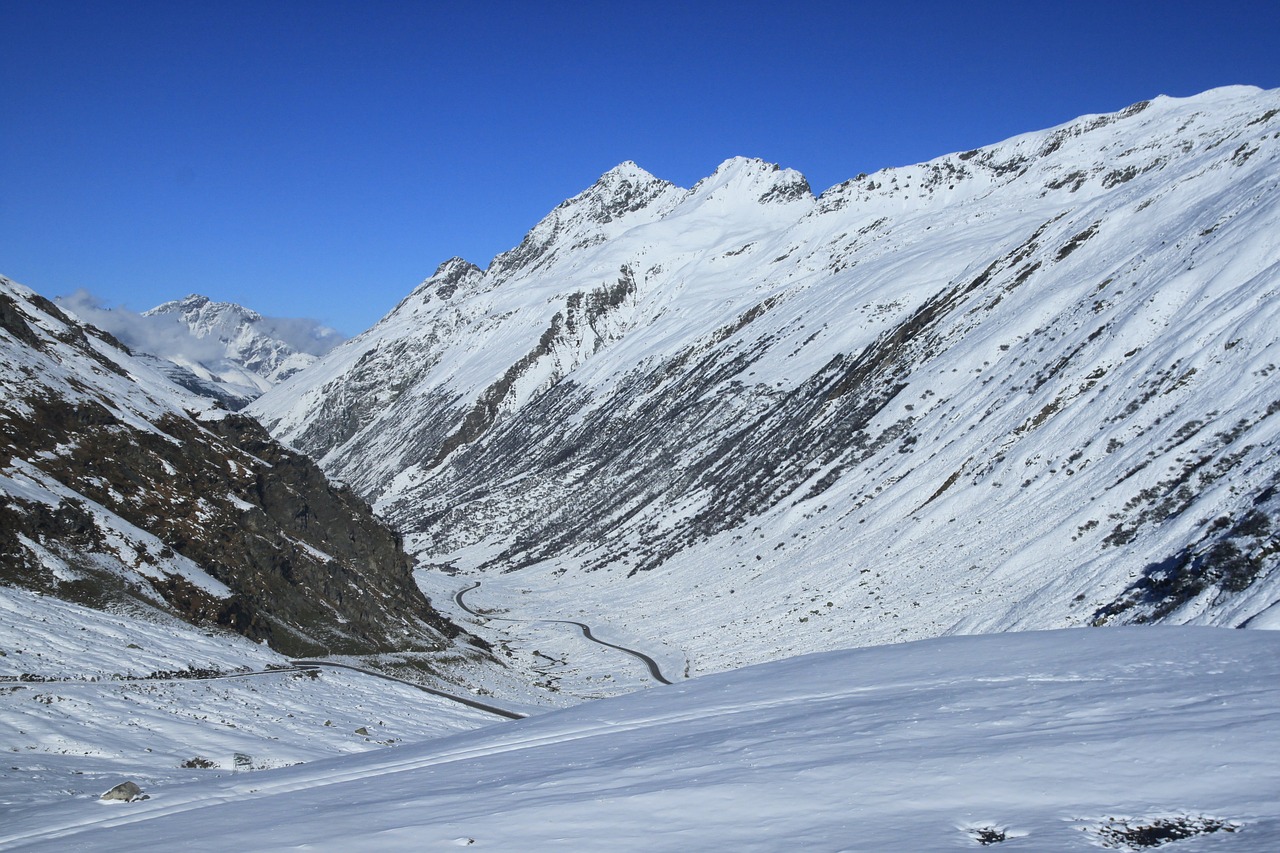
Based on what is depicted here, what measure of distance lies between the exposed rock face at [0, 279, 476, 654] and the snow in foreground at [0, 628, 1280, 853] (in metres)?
21.8

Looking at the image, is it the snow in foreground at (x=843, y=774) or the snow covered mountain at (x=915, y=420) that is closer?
the snow in foreground at (x=843, y=774)

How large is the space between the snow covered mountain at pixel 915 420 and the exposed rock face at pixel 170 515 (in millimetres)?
19721

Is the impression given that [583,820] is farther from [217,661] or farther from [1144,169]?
[1144,169]

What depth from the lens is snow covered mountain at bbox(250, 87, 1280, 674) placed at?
43.7m

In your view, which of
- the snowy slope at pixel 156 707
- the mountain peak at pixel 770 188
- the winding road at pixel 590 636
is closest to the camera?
the snowy slope at pixel 156 707

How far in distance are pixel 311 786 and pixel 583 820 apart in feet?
19.6

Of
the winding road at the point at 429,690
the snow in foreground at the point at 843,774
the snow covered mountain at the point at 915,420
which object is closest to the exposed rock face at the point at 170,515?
the winding road at the point at 429,690

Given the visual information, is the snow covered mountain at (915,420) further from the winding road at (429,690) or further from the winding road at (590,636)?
the winding road at (429,690)

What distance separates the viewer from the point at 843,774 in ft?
30.7

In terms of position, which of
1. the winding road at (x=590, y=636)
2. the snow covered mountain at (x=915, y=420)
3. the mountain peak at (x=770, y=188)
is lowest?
the winding road at (x=590, y=636)

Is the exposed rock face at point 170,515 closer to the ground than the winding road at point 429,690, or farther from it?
farther from it

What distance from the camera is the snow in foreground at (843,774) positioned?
7883mm

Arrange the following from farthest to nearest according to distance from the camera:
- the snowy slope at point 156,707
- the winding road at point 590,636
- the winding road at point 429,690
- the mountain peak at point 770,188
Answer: the mountain peak at point 770,188 → the winding road at point 590,636 → the winding road at point 429,690 → the snowy slope at point 156,707

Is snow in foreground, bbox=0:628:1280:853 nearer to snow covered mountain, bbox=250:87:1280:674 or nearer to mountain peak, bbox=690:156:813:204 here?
snow covered mountain, bbox=250:87:1280:674
